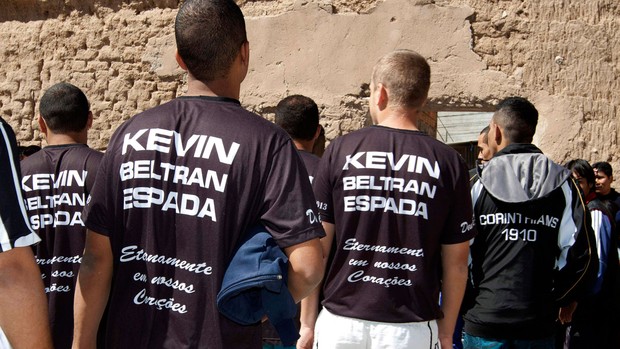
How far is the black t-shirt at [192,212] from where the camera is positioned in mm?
2066

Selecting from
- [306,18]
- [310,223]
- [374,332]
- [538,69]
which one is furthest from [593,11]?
[310,223]

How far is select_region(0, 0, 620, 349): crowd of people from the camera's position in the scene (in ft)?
6.75

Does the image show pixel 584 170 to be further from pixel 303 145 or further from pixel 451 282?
pixel 451 282

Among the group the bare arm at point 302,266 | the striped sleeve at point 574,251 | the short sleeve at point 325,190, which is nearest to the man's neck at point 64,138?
the short sleeve at point 325,190

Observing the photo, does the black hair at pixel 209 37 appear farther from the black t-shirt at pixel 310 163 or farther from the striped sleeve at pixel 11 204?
the black t-shirt at pixel 310 163

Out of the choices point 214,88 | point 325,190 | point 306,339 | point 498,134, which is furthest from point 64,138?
point 498,134

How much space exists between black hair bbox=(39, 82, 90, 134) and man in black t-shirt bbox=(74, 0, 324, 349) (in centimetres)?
168

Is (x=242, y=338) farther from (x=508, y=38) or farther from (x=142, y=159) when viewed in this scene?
(x=508, y=38)

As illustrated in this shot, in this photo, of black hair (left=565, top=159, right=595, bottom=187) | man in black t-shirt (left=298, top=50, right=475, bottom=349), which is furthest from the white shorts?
black hair (left=565, top=159, right=595, bottom=187)

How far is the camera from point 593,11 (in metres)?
6.35

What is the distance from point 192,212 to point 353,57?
15.5 feet

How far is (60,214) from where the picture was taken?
3404 mm

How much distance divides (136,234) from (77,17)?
5.85 m

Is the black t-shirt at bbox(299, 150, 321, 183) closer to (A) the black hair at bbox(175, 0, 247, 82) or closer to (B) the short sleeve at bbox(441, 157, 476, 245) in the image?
(B) the short sleeve at bbox(441, 157, 476, 245)
